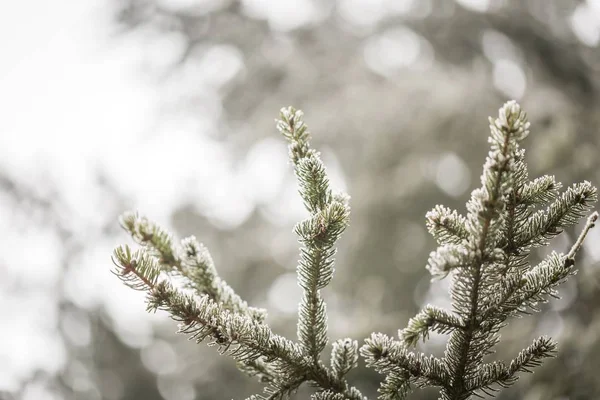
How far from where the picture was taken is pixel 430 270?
885mm

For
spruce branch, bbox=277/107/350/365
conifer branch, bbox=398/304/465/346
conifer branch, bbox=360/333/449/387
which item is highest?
spruce branch, bbox=277/107/350/365

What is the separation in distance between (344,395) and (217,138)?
14.4ft

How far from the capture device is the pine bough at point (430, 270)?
89 cm

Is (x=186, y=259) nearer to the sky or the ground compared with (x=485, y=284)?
nearer to the ground

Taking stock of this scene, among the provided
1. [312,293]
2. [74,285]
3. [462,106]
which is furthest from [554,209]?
[74,285]

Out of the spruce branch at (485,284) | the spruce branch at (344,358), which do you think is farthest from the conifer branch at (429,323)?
the spruce branch at (344,358)

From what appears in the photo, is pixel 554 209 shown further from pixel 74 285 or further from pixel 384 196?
pixel 74 285

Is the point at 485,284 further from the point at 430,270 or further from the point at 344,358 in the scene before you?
the point at 344,358

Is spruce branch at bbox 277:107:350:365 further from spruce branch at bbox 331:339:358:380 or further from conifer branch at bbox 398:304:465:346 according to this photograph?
conifer branch at bbox 398:304:465:346

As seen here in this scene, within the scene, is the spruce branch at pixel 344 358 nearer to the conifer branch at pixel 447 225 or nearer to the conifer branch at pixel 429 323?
the conifer branch at pixel 429 323

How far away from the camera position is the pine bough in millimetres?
893

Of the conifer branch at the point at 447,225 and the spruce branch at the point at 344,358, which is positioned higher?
the conifer branch at the point at 447,225

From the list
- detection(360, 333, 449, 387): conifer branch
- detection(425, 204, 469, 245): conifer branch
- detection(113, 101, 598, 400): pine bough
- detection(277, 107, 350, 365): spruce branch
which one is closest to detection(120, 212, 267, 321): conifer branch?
detection(113, 101, 598, 400): pine bough

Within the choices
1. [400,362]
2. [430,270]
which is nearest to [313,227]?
[430,270]
